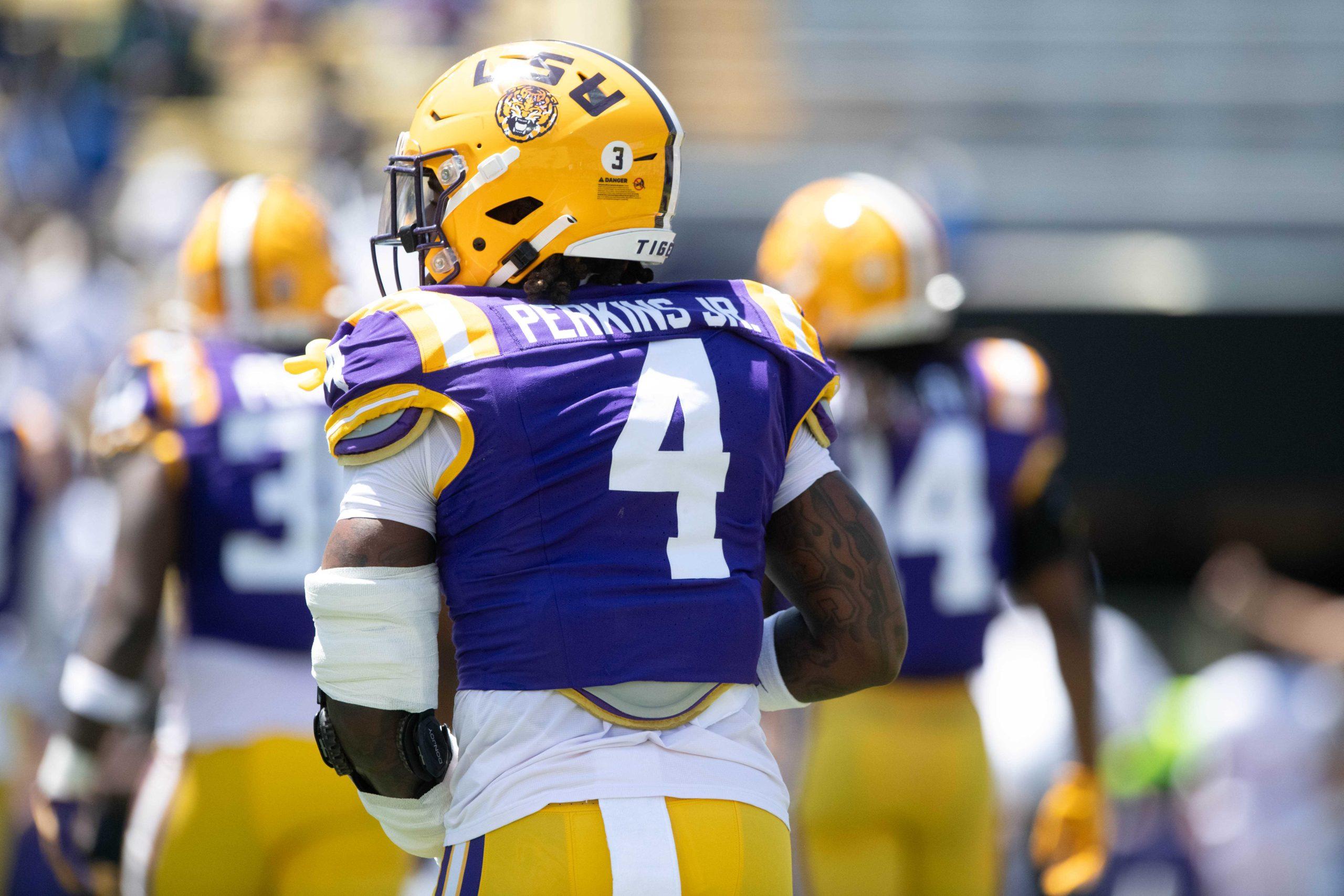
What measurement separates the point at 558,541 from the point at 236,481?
5.51 ft

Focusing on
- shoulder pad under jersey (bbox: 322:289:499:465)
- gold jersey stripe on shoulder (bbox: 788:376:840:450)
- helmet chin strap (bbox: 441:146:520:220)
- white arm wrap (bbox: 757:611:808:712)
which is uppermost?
helmet chin strap (bbox: 441:146:520:220)

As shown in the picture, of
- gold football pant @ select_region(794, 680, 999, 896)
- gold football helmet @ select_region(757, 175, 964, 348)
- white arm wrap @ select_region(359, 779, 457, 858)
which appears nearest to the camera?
white arm wrap @ select_region(359, 779, 457, 858)

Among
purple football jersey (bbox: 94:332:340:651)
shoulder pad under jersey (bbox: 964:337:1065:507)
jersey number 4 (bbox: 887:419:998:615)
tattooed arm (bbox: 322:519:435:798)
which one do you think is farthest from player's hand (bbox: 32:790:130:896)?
shoulder pad under jersey (bbox: 964:337:1065:507)

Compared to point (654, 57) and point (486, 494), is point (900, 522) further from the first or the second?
point (654, 57)

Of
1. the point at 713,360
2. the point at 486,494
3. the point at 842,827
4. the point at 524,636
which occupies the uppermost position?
the point at 713,360

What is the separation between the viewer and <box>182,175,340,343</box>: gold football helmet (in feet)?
12.7

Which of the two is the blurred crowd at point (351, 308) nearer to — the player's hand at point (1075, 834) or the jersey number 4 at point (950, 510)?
the player's hand at point (1075, 834)

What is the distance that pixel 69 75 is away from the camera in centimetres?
1130

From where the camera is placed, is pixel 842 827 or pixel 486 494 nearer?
pixel 486 494

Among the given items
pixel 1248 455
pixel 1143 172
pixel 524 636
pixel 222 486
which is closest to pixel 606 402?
pixel 524 636

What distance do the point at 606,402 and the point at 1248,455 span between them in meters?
6.52

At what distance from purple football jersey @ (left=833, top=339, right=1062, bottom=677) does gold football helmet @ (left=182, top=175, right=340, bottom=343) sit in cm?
129

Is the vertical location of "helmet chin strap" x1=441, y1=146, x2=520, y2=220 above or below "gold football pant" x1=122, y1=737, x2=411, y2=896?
above

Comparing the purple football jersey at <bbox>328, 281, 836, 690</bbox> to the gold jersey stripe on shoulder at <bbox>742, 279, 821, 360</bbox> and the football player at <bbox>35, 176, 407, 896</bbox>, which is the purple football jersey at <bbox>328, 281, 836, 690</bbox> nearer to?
the gold jersey stripe on shoulder at <bbox>742, 279, 821, 360</bbox>
